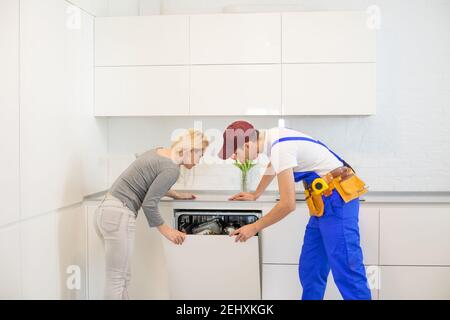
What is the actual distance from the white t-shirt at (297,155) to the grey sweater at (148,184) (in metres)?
0.52

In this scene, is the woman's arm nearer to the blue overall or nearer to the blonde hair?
the blonde hair

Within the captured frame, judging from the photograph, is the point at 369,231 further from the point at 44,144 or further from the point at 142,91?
the point at 44,144

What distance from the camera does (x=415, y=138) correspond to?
378 cm

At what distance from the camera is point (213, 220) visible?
133 inches

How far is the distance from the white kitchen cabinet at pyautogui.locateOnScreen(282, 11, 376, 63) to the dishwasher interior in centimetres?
102

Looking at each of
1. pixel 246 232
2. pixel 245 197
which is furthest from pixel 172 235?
pixel 245 197

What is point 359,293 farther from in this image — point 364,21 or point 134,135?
point 134,135

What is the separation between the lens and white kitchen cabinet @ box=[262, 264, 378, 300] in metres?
3.28

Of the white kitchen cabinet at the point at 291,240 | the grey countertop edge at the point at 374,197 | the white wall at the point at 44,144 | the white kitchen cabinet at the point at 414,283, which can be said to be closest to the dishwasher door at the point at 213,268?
the white kitchen cabinet at the point at 291,240

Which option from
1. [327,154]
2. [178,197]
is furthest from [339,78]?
[178,197]

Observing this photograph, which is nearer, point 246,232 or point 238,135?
point 238,135

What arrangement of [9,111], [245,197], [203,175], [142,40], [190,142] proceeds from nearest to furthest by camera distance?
[9,111], [190,142], [245,197], [142,40], [203,175]

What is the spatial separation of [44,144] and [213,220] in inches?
43.8

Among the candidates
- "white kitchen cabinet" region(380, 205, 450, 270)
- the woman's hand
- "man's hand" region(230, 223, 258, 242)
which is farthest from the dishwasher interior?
"white kitchen cabinet" region(380, 205, 450, 270)
